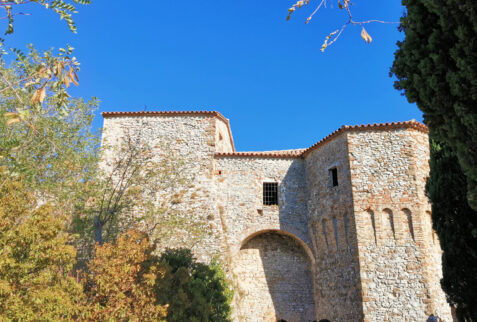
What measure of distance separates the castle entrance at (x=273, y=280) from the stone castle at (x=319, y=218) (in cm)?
4

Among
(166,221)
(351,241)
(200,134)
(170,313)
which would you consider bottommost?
(170,313)

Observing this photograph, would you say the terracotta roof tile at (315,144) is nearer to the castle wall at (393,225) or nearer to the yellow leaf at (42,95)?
the castle wall at (393,225)

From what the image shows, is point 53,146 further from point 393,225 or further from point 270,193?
point 393,225

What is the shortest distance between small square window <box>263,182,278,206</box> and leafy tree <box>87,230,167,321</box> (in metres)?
7.02

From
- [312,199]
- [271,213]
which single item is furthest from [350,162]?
[271,213]

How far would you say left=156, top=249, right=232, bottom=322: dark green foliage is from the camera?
11.1m

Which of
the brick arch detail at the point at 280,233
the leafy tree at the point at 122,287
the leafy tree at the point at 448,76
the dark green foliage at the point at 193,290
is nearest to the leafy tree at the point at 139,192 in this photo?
the dark green foliage at the point at 193,290

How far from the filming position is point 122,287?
1004cm

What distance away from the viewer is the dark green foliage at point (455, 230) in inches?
316

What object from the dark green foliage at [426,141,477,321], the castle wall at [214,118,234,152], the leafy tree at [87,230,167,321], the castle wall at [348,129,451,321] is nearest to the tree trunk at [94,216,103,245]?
the leafy tree at [87,230,167,321]

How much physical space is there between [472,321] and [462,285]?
0.74 m

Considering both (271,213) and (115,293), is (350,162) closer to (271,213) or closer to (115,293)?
(271,213)

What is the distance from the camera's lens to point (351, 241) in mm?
13898

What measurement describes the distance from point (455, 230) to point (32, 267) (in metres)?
9.06
